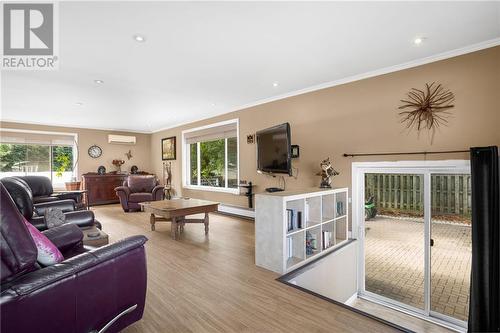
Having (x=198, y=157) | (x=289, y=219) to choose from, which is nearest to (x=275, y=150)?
(x=289, y=219)

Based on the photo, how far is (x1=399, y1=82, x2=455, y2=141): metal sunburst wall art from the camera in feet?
9.64

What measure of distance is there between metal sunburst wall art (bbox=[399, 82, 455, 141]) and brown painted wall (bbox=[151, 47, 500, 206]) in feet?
0.24

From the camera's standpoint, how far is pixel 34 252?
129 cm

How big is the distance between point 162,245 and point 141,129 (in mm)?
5779

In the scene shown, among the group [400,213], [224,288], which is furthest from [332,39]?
[224,288]

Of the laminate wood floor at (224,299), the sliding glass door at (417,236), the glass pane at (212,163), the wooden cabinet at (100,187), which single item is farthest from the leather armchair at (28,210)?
the wooden cabinet at (100,187)

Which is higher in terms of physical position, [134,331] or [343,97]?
[343,97]

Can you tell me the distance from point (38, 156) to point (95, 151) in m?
1.39

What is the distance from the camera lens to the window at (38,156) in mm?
6453

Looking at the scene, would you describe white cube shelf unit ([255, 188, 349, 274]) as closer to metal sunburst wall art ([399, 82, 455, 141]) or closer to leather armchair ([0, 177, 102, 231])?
metal sunburst wall art ([399, 82, 455, 141])

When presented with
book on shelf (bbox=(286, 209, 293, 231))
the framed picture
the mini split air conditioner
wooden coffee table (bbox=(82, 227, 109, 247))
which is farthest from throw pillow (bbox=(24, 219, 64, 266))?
the mini split air conditioner

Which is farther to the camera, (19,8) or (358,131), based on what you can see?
(358,131)

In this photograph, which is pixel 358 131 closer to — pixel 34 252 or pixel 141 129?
pixel 34 252

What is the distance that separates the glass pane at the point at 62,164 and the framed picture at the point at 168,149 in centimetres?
264
